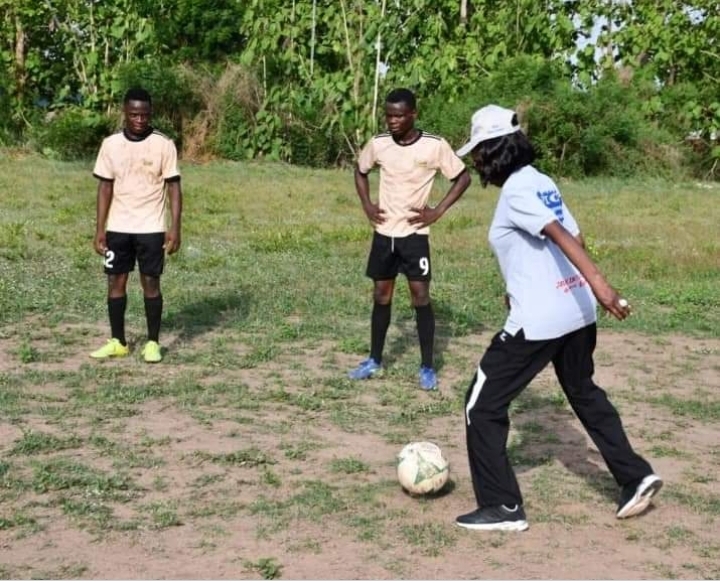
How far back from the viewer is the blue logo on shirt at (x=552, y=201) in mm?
4984

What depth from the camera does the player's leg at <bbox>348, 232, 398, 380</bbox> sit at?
783 centimetres

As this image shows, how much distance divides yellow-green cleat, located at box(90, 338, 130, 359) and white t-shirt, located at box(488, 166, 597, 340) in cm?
406

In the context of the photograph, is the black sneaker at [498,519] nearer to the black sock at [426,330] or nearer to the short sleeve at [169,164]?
the black sock at [426,330]

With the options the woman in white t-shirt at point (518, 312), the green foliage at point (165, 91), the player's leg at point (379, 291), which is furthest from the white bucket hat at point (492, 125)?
the green foliage at point (165, 91)

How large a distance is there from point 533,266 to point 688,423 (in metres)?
2.71

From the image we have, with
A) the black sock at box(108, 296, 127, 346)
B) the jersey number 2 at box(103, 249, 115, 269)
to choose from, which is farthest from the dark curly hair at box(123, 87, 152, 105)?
the black sock at box(108, 296, 127, 346)

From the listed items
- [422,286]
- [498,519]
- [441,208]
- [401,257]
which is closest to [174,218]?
[401,257]

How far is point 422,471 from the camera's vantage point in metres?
5.54

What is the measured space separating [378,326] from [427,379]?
0.53 metres

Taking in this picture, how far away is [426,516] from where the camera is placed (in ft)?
17.7

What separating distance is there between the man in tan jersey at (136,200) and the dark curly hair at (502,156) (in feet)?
11.8

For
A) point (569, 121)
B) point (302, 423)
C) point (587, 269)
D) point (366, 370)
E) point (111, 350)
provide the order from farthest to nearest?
point (569, 121) < point (111, 350) < point (366, 370) < point (302, 423) < point (587, 269)

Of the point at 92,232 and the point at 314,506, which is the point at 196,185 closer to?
the point at 92,232

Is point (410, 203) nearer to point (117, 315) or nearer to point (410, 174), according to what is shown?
point (410, 174)
